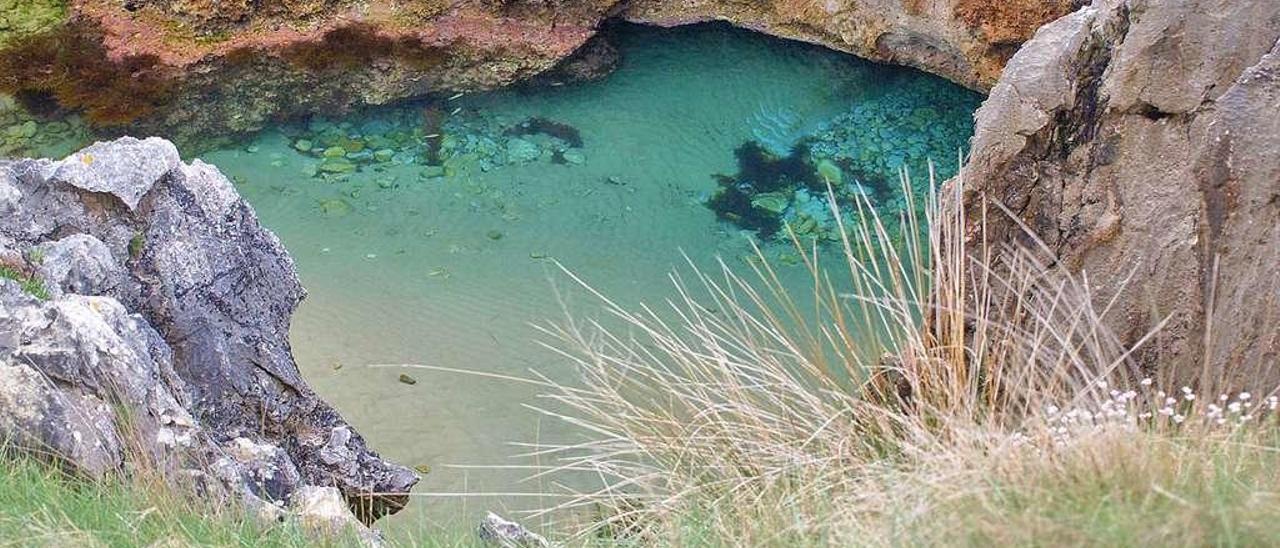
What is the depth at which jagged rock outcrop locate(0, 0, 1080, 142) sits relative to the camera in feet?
21.1

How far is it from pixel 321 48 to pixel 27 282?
343 cm

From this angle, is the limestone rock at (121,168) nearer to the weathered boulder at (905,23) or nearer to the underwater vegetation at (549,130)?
the underwater vegetation at (549,130)

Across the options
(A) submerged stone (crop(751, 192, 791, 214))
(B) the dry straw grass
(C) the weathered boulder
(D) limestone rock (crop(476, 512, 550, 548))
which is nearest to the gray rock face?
(D) limestone rock (crop(476, 512, 550, 548))

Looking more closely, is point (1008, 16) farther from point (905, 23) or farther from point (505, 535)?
point (505, 535)

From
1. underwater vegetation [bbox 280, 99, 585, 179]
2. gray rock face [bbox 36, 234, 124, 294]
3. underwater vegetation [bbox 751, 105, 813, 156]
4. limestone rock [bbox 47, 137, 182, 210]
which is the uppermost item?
limestone rock [bbox 47, 137, 182, 210]

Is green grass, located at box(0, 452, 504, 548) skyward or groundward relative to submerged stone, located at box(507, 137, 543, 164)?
skyward

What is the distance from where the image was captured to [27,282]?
3.48m

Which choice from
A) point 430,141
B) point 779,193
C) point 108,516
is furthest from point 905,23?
point 108,516

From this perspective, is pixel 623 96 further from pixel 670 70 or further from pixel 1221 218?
pixel 1221 218

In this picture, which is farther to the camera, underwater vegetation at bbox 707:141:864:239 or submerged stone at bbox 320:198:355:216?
underwater vegetation at bbox 707:141:864:239

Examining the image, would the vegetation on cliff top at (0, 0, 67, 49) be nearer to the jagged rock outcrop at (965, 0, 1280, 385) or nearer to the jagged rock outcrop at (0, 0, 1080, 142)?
the jagged rock outcrop at (0, 0, 1080, 142)

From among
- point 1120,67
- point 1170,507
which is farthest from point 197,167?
point 1170,507

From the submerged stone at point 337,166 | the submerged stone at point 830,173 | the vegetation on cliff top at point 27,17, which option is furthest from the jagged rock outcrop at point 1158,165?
the vegetation on cliff top at point 27,17

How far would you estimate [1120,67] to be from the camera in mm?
3652
